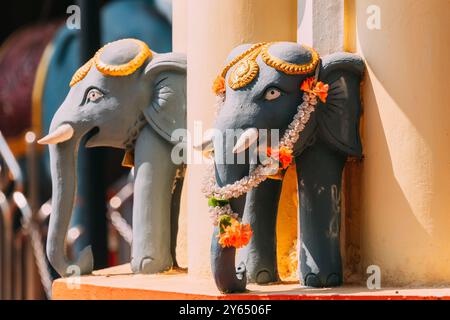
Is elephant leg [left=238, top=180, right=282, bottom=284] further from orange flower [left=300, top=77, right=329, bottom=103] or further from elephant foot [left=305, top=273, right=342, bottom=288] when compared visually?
orange flower [left=300, top=77, right=329, bottom=103]

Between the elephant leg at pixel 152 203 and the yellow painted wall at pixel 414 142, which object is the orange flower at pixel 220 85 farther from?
the elephant leg at pixel 152 203

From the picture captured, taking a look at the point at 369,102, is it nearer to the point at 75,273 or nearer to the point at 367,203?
the point at 367,203

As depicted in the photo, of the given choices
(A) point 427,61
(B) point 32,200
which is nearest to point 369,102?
(A) point 427,61

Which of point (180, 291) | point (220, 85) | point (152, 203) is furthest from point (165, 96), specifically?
point (180, 291)

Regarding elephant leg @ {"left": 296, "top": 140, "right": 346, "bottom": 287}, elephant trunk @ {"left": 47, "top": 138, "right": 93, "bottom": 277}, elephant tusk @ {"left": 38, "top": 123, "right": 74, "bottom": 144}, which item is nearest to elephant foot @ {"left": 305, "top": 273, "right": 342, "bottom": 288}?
elephant leg @ {"left": 296, "top": 140, "right": 346, "bottom": 287}

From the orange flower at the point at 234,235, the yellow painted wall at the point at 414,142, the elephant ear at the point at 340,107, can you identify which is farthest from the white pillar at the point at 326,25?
the orange flower at the point at 234,235

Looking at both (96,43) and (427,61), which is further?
(96,43)

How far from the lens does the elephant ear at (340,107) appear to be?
884 centimetres

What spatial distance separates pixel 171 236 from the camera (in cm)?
1013

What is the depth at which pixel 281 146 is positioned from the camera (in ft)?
28.2

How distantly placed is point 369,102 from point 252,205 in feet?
2.96

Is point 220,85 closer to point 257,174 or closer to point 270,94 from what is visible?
point 270,94

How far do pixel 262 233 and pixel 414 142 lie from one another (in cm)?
106

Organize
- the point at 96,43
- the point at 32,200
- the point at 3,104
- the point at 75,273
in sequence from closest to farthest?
the point at 75,273
the point at 96,43
the point at 32,200
the point at 3,104
